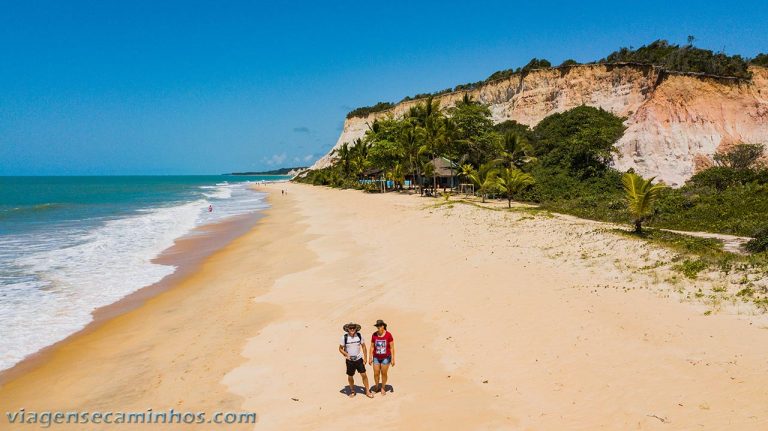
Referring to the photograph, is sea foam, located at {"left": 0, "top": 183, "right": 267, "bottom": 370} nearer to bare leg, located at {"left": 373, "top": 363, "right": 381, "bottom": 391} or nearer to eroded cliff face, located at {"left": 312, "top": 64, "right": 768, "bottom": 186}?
bare leg, located at {"left": 373, "top": 363, "right": 381, "bottom": 391}

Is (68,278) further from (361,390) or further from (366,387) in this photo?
(366,387)

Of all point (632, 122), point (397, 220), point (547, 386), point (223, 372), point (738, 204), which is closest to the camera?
point (547, 386)

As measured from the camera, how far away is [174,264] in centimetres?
1797

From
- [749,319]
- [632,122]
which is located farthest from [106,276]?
[632,122]

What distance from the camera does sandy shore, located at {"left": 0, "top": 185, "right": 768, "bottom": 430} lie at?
6.07 meters

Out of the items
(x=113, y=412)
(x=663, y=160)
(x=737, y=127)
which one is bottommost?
(x=113, y=412)

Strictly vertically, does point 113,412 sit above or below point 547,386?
below

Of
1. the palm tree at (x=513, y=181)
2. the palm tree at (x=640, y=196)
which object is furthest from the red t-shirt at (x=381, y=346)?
the palm tree at (x=513, y=181)

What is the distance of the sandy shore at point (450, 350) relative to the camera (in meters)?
6.07

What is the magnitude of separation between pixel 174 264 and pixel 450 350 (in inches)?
542

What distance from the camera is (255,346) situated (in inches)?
354

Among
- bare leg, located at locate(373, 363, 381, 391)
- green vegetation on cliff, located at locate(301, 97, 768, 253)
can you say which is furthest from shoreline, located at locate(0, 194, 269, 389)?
green vegetation on cliff, located at locate(301, 97, 768, 253)

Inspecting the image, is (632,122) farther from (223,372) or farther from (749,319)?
(223,372)

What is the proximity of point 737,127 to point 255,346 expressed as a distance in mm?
40395
